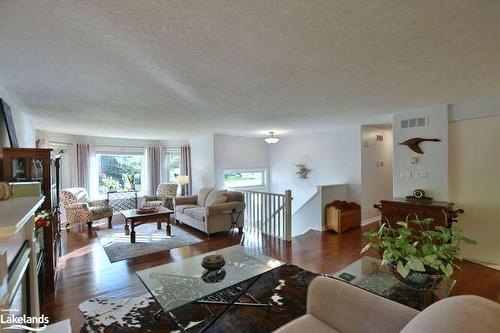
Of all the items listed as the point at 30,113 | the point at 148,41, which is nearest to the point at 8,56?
the point at 148,41

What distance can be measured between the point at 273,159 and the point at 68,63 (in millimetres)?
6077

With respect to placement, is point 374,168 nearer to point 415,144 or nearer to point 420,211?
point 415,144

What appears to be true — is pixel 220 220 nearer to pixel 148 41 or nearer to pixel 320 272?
pixel 320 272

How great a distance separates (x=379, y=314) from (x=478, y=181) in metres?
3.33

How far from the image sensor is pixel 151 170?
24.9 feet

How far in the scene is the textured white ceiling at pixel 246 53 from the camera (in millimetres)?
1412

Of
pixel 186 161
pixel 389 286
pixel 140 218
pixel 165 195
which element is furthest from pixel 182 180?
pixel 389 286

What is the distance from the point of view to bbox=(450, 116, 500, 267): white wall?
3.34 meters

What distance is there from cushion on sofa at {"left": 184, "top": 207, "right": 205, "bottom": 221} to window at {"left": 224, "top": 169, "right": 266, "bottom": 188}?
5.31 feet

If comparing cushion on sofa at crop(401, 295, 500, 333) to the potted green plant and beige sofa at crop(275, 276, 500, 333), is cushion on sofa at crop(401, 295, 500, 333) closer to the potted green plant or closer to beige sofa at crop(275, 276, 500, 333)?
beige sofa at crop(275, 276, 500, 333)

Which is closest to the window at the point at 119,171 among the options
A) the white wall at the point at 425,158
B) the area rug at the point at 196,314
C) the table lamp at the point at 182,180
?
the table lamp at the point at 182,180

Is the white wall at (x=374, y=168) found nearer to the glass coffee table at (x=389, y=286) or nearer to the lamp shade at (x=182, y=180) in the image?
the glass coffee table at (x=389, y=286)

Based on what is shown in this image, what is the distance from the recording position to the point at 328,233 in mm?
5145

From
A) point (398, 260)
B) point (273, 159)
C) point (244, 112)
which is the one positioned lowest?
point (398, 260)
